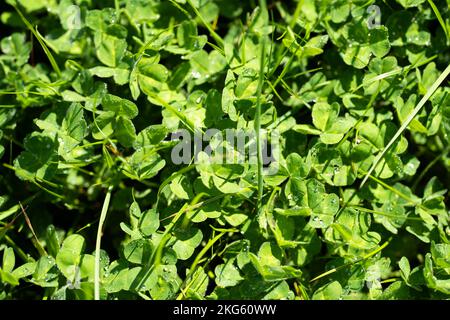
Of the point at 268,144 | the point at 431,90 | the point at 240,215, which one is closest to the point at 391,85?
the point at 431,90

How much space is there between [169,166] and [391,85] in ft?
2.06

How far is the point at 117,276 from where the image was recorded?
Answer: 1433 mm

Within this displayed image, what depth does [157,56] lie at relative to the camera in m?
1.56

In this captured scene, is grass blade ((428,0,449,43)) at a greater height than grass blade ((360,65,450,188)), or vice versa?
grass blade ((428,0,449,43))

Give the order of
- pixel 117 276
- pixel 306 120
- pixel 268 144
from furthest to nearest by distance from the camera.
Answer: pixel 306 120
pixel 268 144
pixel 117 276

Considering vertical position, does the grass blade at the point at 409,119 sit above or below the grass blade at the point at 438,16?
below

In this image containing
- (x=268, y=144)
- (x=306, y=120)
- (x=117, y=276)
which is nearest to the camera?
(x=117, y=276)

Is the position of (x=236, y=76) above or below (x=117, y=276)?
above

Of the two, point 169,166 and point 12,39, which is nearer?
point 169,166

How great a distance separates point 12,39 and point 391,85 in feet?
3.53

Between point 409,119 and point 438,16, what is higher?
point 438,16

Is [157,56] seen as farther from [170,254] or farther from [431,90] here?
[431,90]
